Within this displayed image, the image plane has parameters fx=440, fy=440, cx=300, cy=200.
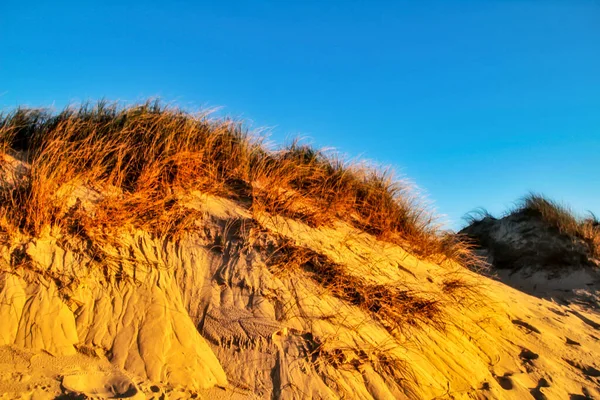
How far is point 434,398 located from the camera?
4.21m

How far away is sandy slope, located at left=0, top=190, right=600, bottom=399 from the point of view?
374cm

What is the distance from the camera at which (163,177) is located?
530 centimetres

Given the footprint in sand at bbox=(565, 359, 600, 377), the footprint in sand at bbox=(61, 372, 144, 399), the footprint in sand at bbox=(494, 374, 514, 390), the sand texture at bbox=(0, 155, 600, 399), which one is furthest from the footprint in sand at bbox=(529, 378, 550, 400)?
the footprint in sand at bbox=(61, 372, 144, 399)

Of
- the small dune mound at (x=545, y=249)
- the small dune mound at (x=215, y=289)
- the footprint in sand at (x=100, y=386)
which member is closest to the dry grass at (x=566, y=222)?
the small dune mound at (x=545, y=249)

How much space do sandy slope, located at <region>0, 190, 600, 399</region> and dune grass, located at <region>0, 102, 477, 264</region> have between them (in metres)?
0.27

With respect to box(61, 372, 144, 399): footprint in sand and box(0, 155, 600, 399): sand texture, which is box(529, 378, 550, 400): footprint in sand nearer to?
box(0, 155, 600, 399): sand texture

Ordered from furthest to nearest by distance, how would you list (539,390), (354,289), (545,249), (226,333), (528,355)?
(545,249) < (528,355) < (354,289) < (539,390) < (226,333)

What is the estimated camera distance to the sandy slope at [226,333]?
12.3 ft

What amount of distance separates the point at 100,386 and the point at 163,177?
8.21 ft

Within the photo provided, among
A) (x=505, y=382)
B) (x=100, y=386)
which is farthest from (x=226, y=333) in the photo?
(x=505, y=382)

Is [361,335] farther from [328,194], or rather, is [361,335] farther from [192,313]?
[328,194]

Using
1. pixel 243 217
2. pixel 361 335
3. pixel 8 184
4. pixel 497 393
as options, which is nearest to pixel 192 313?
pixel 243 217

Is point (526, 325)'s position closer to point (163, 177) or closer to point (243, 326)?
point (243, 326)

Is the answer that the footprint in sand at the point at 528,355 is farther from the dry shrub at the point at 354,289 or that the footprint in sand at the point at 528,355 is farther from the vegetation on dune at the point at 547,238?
the vegetation on dune at the point at 547,238
